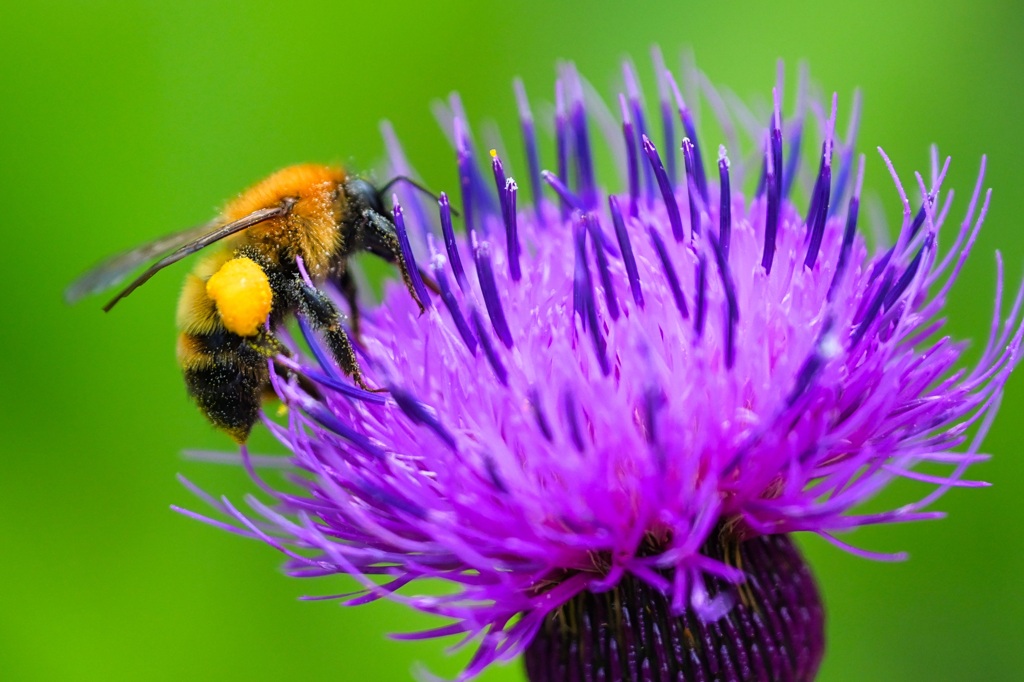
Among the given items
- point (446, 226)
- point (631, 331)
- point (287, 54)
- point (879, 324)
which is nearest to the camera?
point (631, 331)

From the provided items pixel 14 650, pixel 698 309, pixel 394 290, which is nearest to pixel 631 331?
pixel 698 309

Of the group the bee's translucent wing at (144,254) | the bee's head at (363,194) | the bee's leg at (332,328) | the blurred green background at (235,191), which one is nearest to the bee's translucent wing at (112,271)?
the bee's translucent wing at (144,254)

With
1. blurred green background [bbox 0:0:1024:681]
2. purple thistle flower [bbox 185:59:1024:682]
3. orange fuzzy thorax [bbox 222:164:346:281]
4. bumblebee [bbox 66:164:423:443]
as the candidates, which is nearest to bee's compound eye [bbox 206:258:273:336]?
bumblebee [bbox 66:164:423:443]

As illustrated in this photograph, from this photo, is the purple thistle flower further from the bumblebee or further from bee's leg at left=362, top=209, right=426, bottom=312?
bee's leg at left=362, top=209, right=426, bottom=312

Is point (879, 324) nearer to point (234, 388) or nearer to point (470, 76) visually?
point (234, 388)

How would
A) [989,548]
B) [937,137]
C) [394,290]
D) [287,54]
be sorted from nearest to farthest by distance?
[394,290]
[989,548]
[937,137]
[287,54]

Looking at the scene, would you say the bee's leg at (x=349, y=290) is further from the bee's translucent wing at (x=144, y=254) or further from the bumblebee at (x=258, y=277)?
the bee's translucent wing at (x=144, y=254)

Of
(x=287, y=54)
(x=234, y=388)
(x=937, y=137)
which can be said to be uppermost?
(x=287, y=54)
